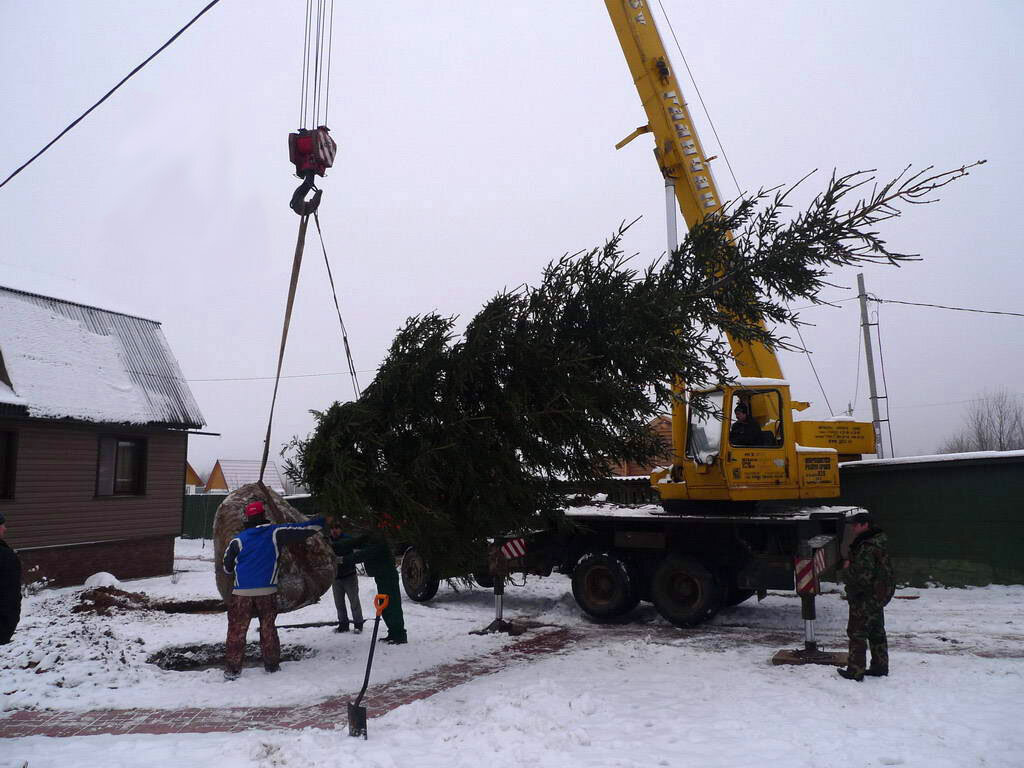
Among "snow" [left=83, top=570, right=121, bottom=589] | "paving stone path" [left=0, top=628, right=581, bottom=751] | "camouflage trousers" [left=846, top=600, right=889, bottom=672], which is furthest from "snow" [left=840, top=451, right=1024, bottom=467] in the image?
"snow" [left=83, top=570, right=121, bottom=589]

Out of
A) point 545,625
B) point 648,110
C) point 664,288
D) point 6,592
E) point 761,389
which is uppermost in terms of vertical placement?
point 648,110

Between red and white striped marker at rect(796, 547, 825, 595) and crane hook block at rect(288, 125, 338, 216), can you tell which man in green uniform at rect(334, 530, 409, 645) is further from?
red and white striped marker at rect(796, 547, 825, 595)

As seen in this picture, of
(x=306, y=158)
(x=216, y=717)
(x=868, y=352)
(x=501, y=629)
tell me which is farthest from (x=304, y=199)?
(x=868, y=352)

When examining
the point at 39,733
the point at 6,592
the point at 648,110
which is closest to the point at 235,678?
the point at 39,733

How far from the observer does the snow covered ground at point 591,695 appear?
494 cm

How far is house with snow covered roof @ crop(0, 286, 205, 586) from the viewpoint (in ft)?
45.8

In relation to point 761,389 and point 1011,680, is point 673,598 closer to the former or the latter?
point 761,389

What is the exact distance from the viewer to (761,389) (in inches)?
392

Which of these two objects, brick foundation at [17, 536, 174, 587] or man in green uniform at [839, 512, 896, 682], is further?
brick foundation at [17, 536, 174, 587]

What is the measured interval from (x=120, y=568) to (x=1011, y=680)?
1610 centimetres

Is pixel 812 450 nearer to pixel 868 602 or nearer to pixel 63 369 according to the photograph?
pixel 868 602

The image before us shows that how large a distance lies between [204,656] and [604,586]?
18.4 ft

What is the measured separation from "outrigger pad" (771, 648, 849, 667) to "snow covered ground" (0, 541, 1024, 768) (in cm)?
16

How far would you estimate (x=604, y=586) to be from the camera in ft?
36.1
